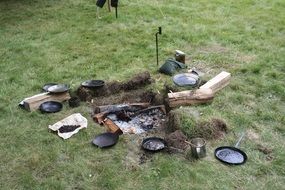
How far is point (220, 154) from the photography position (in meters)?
4.57

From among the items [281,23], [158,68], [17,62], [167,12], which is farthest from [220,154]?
[167,12]

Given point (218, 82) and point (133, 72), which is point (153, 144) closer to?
point (218, 82)

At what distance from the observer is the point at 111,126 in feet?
16.5

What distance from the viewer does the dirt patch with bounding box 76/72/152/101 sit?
19.2 ft

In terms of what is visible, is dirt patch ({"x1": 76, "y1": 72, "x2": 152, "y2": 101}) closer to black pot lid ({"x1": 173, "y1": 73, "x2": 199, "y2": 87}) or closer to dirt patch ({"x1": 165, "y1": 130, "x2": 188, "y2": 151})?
black pot lid ({"x1": 173, "y1": 73, "x2": 199, "y2": 87})

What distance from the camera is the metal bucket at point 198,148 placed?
4434 millimetres

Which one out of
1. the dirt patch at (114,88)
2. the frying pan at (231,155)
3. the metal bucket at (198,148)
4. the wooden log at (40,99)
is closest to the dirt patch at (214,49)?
the dirt patch at (114,88)

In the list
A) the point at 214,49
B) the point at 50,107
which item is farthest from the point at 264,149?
the point at 214,49

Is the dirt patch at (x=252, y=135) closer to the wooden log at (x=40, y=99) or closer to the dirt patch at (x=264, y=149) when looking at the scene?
the dirt patch at (x=264, y=149)

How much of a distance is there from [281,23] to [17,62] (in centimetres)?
558

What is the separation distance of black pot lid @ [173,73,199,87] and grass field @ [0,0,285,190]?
0.37 metres

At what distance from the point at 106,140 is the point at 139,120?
0.65 metres

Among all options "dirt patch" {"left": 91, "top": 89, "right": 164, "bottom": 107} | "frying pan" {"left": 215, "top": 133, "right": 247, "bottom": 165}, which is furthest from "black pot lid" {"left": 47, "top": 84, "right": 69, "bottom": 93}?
"frying pan" {"left": 215, "top": 133, "right": 247, "bottom": 165}

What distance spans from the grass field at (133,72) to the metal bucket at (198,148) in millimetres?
90
